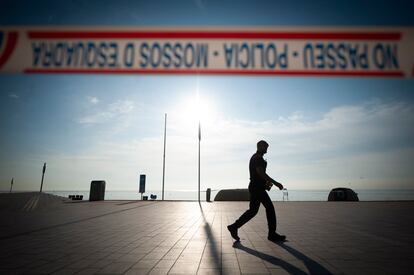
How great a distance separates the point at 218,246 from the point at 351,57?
147 inches

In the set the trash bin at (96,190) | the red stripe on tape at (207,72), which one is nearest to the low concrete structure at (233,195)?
the trash bin at (96,190)

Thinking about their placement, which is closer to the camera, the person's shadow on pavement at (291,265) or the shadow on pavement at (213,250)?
the person's shadow on pavement at (291,265)

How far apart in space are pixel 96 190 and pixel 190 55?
1863cm

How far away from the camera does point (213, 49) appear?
382 centimetres

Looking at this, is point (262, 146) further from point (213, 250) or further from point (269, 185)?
point (213, 250)

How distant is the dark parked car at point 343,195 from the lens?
20122mm

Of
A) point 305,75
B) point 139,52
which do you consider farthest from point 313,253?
point 139,52

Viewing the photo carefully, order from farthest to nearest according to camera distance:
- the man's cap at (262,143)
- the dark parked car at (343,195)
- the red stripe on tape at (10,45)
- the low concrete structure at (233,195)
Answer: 1. the low concrete structure at (233,195)
2. the dark parked car at (343,195)
3. the man's cap at (262,143)
4. the red stripe on tape at (10,45)

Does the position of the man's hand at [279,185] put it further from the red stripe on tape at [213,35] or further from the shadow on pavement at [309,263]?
the red stripe on tape at [213,35]

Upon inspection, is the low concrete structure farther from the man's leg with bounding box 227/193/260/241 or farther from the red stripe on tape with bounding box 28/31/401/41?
the red stripe on tape with bounding box 28/31/401/41

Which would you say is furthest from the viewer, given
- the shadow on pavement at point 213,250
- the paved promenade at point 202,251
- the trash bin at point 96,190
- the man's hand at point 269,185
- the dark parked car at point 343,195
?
the dark parked car at point 343,195

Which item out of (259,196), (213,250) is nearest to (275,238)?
(259,196)

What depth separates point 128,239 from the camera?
5.27 metres

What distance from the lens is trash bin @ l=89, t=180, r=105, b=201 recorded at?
1962 cm
